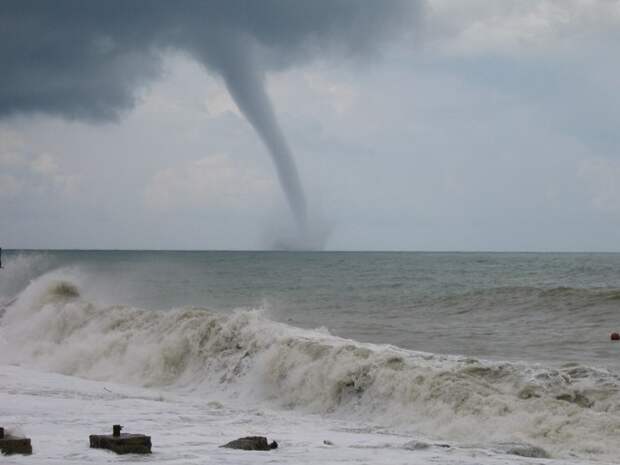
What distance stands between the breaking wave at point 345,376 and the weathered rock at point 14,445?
6917 mm

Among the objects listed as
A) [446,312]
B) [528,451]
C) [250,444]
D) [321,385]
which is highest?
[446,312]

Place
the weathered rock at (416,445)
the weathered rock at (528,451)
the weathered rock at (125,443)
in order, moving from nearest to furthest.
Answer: the weathered rock at (125,443) → the weathered rock at (528,451) → the weathered rock at (416,445)

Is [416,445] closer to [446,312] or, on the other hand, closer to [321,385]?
[321,385]

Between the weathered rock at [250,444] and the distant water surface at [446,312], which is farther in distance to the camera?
the distant water surface at [446,312]

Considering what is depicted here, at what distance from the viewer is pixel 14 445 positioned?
1016cm

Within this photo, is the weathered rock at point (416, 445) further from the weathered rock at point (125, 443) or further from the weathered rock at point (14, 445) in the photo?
the weathered rock at point (14, 445)

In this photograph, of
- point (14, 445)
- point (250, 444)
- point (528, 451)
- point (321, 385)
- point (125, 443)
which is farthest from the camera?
point (321, 385)

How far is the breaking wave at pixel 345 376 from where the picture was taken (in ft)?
46.9

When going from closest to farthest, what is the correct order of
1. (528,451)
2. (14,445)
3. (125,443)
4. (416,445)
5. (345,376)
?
(14,445), (125,443), (528,451), (416,445), (345,376)

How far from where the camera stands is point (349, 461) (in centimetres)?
1084

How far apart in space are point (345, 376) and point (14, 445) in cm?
943

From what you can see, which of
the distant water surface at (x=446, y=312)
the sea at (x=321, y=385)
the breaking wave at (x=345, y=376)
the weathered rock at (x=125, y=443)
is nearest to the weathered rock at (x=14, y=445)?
the sea at (x=321, y=385)

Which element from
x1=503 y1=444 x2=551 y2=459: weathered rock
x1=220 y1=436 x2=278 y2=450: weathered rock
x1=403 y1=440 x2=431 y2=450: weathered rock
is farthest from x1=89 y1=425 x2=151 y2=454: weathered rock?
x1=503 y1=444 x2=551 y2=459: weathered rock

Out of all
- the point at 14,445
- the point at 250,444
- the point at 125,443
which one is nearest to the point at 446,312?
the point at 250,444
